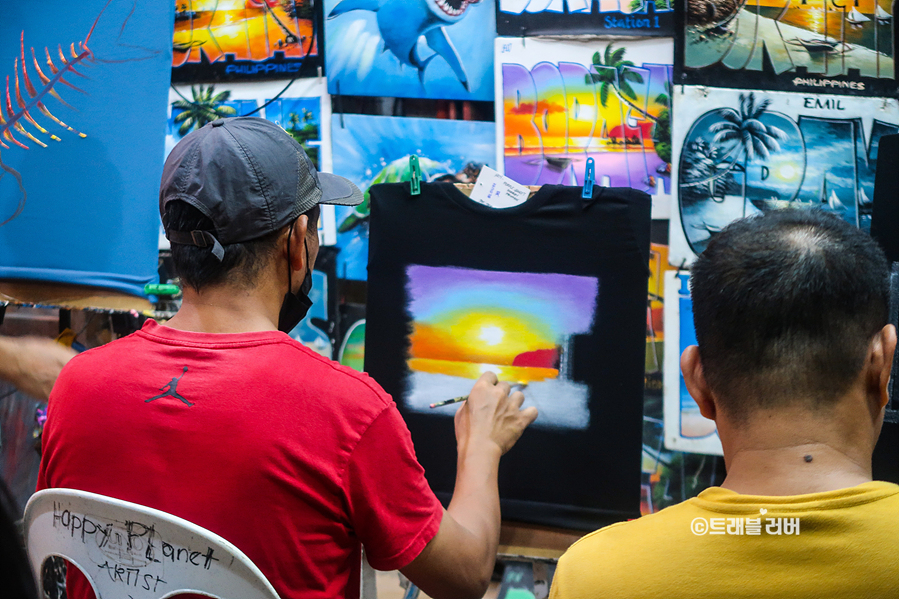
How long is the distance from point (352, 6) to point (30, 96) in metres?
1.00

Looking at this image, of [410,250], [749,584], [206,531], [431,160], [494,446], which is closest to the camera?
[749,584]

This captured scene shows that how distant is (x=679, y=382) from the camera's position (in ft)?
4.97

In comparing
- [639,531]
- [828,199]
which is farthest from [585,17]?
[639,531]

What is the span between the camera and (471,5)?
1563mm

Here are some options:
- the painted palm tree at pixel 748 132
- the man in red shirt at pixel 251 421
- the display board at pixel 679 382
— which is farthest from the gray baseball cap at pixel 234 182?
the painted palm tree at pixel 748 132

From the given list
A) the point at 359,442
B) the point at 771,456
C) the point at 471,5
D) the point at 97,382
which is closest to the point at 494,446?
the point at 359,442

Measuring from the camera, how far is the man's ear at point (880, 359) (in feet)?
2.27

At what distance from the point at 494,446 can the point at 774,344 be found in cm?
63

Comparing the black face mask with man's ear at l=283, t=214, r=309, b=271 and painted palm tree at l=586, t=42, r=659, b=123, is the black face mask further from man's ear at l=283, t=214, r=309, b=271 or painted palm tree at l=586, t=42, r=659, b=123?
painted palm tree at l=586, t=42, r=659, b=123

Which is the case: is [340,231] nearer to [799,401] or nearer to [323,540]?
[323,540]

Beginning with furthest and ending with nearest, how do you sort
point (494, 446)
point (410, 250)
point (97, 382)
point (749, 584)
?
point (410, 250), point (494, 446), point (97, 382), point (749, 584)

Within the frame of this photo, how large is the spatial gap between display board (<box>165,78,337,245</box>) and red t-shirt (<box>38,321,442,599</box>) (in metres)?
0.93

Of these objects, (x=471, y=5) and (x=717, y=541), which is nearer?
(x=717, y=541)

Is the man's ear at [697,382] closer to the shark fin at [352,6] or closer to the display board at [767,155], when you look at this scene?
the display board at [767,155]
